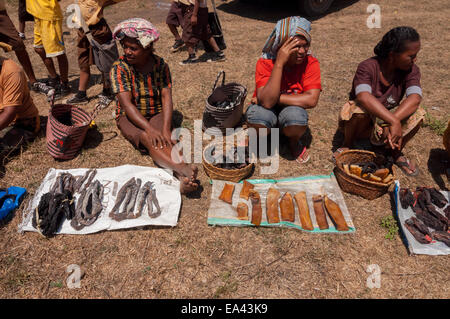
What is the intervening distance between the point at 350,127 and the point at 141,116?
8.56ft

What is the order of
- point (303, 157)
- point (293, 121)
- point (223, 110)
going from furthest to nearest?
point (223, 110) → point (303, 157) → point (293, 121)

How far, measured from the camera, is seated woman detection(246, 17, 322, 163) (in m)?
2.95

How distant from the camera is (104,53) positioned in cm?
434

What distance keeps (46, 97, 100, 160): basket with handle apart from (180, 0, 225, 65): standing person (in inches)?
120

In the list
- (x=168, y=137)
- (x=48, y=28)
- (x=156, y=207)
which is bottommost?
(x=156, y=207)

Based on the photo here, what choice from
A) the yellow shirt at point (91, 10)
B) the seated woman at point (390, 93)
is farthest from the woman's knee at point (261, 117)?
the yellow shirt at point (91, 10)

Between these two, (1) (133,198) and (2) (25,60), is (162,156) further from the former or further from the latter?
(2) (25,60)

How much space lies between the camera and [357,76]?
326cm

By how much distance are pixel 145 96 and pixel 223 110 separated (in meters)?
1.04

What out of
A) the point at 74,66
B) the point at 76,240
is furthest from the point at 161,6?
the point at 76,240

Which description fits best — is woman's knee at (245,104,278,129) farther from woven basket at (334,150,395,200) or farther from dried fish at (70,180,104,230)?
dried fish at (70,180,104,230)

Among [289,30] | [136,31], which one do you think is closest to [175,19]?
[136,31]

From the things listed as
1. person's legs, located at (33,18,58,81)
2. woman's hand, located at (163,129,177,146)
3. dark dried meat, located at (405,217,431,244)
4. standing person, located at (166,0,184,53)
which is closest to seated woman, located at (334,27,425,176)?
dark dried meat, located at (405,217,431,244)

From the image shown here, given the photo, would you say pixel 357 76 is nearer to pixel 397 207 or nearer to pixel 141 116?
pixel 397 207
